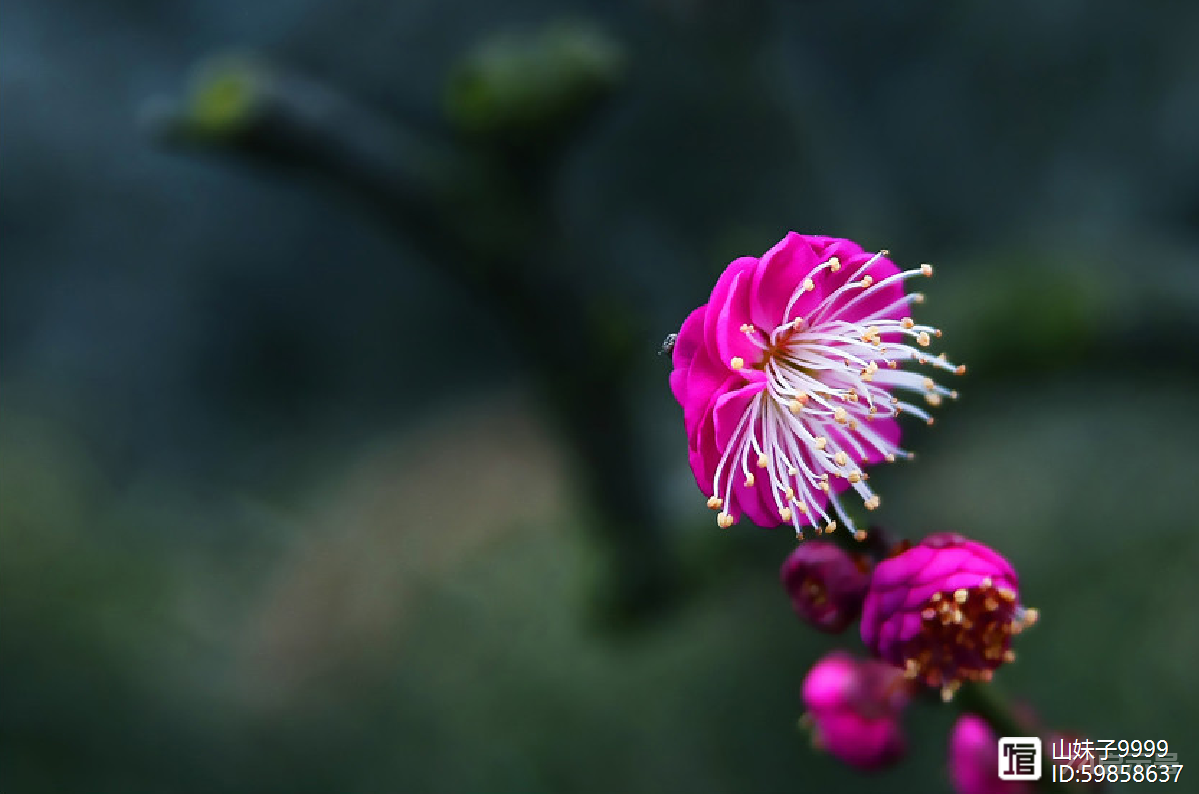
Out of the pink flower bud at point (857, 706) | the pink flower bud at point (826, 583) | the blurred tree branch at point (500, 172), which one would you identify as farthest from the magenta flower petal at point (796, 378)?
the blurred tree branch at point (500, 172)

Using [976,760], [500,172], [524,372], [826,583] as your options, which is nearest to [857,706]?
[976,760]

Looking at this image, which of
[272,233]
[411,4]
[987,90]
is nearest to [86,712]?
[272,233]

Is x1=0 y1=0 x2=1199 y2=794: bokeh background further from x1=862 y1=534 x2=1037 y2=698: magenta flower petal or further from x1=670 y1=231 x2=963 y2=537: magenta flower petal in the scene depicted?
x1=862 y1=534 x2=1037 y2=698: magenta flower petal

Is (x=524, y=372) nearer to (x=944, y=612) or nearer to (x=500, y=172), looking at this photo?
(x=500, y=172)

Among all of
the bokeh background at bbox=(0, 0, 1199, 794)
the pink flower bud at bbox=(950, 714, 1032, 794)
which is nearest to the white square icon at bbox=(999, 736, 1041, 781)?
the pink flower bud at bbox=(950, 714, 1032, 794)

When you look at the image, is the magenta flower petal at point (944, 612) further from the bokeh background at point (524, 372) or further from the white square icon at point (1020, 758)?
the bokeh background at point (524, 372)
